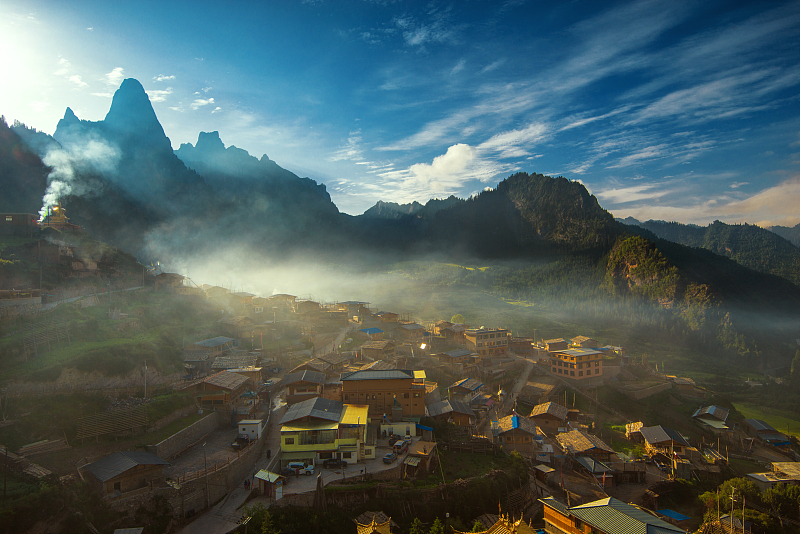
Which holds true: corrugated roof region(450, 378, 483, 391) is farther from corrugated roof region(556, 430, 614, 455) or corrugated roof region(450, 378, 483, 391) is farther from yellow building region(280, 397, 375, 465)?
yellow building region(280, 397, 375, 465)

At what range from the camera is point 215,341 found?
2977 cm

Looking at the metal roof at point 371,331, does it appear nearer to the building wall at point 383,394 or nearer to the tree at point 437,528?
the building wall at point 383,394

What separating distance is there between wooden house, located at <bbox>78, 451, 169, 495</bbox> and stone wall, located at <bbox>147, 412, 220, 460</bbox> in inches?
35.5

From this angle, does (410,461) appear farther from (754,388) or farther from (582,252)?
(582,252)

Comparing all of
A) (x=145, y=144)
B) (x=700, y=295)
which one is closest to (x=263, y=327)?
(x=145, y=144)

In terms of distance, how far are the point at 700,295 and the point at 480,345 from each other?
60790 millimetres

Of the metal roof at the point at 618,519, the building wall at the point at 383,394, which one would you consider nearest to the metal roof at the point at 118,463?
the building wall at the point at 383,394

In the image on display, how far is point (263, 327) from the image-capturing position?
115 feet

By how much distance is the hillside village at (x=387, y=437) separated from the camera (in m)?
14.9

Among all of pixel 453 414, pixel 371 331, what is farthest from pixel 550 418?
pixel 371 331

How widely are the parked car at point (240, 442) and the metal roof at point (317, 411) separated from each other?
1.78 m

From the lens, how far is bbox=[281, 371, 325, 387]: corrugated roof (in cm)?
2384

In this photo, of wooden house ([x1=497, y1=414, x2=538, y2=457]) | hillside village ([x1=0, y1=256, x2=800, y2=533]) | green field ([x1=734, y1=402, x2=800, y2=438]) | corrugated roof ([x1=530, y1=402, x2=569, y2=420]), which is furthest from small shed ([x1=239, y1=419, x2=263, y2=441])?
green field ([x1=734, y1=402, x2=800, y2=438])

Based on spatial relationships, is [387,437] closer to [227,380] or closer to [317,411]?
[317,411]
